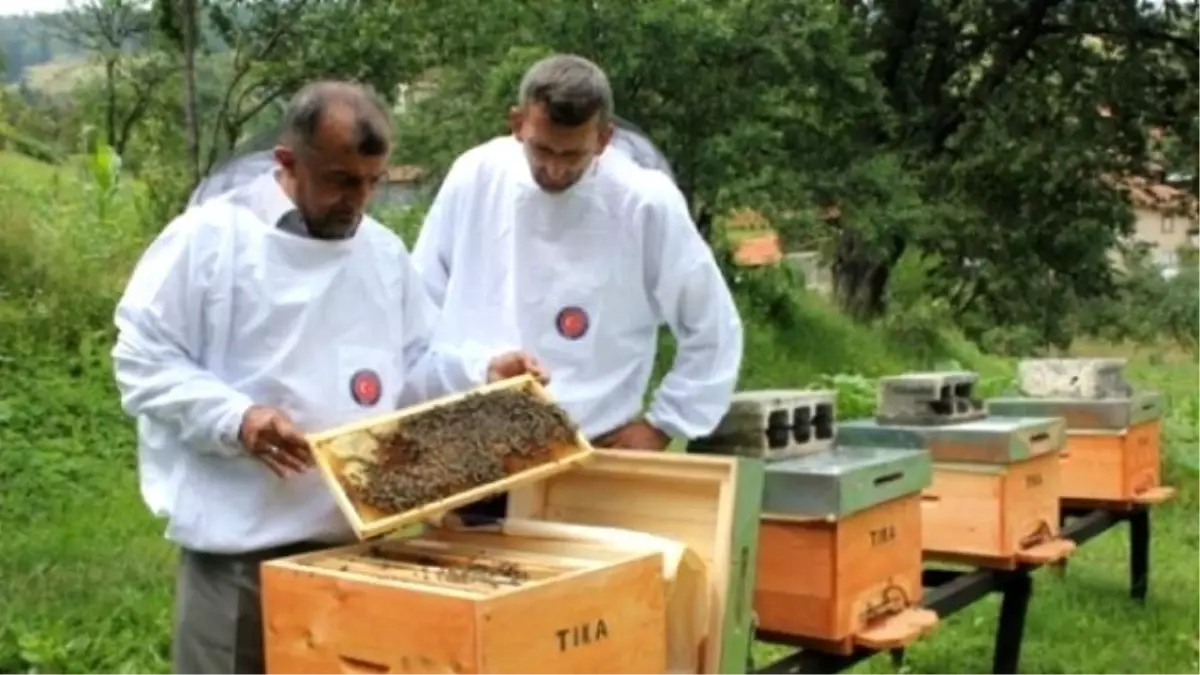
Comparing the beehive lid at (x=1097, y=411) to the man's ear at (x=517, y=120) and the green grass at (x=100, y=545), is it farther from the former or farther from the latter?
the man's ear at (x=517, y=120)

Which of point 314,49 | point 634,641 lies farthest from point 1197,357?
point 634,641

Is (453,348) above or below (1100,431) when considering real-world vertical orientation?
above

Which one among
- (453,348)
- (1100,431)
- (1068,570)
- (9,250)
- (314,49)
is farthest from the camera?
(314,49)

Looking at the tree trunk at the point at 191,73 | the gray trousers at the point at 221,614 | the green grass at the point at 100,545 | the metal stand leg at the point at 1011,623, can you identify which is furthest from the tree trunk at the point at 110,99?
the gray trousers at the point at 221,614

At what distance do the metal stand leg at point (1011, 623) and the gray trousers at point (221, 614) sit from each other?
2349 millimetres

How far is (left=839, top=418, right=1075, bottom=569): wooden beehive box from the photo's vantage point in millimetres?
3818

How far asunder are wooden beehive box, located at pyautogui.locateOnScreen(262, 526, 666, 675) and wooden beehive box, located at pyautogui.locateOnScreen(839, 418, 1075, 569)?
1.52m

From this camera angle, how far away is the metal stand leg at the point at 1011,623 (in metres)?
4.28

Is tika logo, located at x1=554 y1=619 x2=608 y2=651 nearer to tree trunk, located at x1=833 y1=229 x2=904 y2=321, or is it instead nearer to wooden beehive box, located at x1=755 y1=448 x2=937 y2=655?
wooden beehive box, located at x1=755 y1=448 x2=937 y2=655

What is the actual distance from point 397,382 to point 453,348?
26cm

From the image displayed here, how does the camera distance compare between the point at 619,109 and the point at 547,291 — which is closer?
the point at 547,291

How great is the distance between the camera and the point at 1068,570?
252 inches

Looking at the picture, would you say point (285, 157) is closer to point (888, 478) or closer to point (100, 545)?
point (888, 478)

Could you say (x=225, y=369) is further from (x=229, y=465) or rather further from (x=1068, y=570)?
(x=1068, y=570)
